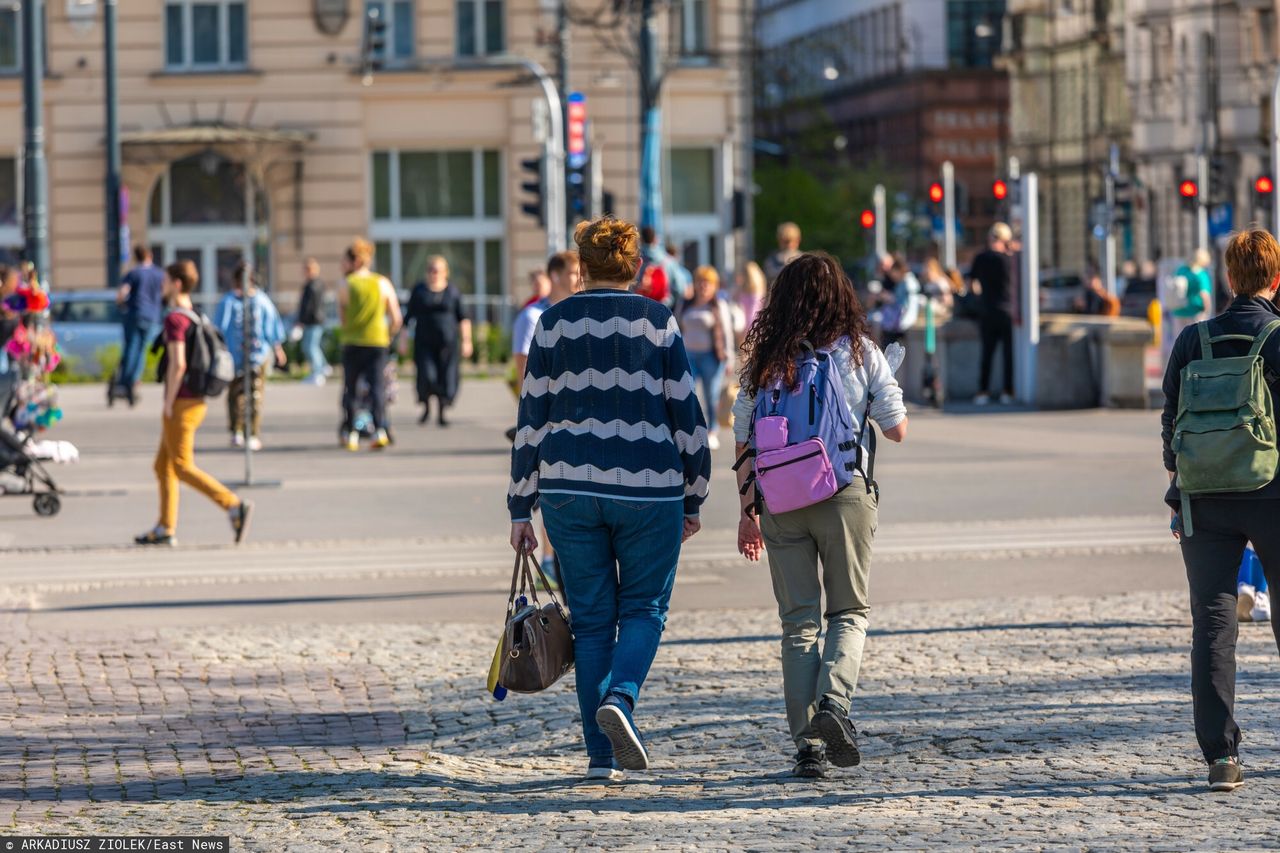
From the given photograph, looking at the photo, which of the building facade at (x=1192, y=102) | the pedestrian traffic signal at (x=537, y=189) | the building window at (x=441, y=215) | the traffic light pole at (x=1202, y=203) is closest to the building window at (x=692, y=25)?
the building window at (x=441, y=215)

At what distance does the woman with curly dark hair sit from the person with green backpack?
36.0 inches

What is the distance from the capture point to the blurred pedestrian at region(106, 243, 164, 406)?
28672mm

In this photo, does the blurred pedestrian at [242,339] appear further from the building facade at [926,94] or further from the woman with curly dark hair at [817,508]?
the building facade at [926,94]

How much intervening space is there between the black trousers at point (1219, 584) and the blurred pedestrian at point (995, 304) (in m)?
19.4

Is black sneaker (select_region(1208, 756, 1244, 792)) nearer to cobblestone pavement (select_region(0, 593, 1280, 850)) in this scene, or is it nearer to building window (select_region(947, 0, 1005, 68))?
cobblestone pavement (select_region(0, 593, 1280, 850))

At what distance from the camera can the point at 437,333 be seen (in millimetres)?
24562

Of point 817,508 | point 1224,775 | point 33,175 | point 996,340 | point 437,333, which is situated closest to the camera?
point 1224,775

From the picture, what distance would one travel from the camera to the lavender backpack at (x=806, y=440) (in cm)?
734

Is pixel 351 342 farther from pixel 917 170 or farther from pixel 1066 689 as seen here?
pixel 917 170

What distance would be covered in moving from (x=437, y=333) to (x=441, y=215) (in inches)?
936

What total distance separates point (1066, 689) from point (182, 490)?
37.3ft

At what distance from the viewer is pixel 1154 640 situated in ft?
33.2

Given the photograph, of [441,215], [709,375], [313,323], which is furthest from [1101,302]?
[709,375]

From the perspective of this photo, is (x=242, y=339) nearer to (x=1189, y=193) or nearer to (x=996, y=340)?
(x=996, y=340)
